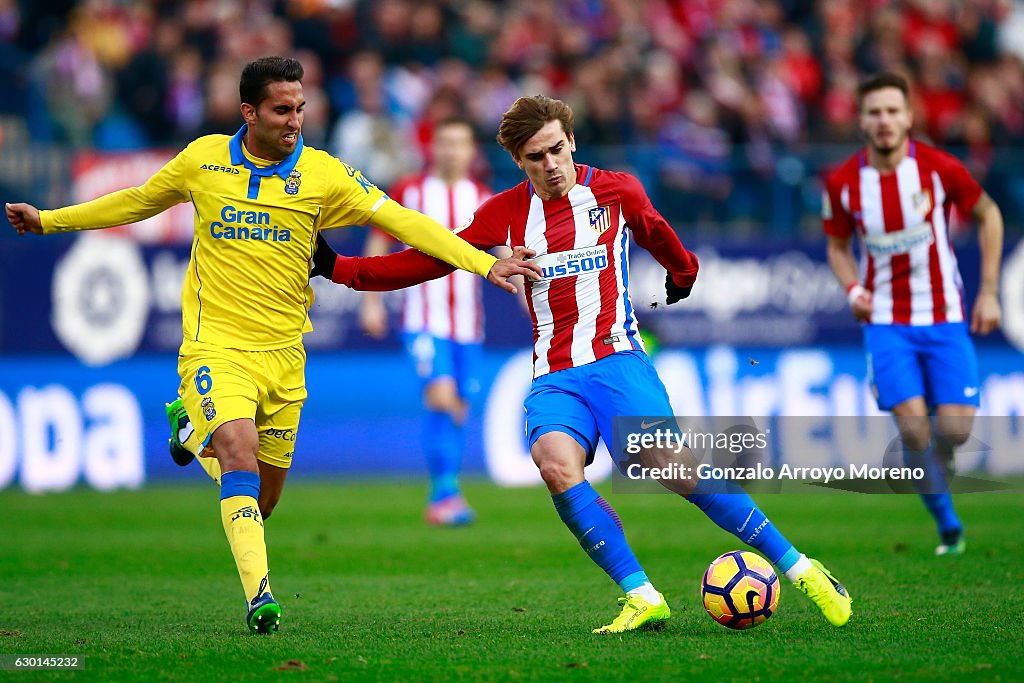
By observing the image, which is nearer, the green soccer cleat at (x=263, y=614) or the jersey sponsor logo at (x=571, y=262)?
the green soccer cleat at (x=263, y=614)

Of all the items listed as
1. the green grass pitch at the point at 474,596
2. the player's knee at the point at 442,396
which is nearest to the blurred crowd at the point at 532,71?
the player's knee at the point at 442,396

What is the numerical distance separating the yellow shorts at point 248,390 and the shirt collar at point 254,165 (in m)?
0.84

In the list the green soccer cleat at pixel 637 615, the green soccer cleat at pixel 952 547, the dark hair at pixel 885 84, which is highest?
the dark hair at pixel 885 84

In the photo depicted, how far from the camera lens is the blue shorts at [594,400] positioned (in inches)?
250

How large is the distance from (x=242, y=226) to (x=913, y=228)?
441 cm

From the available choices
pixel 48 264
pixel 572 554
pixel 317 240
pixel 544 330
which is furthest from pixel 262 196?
pixel 48 264

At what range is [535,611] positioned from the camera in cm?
698

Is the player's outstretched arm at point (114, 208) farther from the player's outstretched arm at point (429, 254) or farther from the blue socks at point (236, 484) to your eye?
the blue socks at point (236, 484)

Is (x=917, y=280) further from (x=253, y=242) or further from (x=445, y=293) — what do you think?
(x=253, y=242)

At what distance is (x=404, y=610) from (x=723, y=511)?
176cm

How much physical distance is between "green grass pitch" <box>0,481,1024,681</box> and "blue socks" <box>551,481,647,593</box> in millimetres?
278

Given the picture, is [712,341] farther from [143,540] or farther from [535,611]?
[535,611]

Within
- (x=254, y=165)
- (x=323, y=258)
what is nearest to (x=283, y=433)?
(x=323, y=258)

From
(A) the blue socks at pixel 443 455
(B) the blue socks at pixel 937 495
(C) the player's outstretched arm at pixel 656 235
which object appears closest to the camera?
(C) the player's outstretched arm at pixel 656 235
